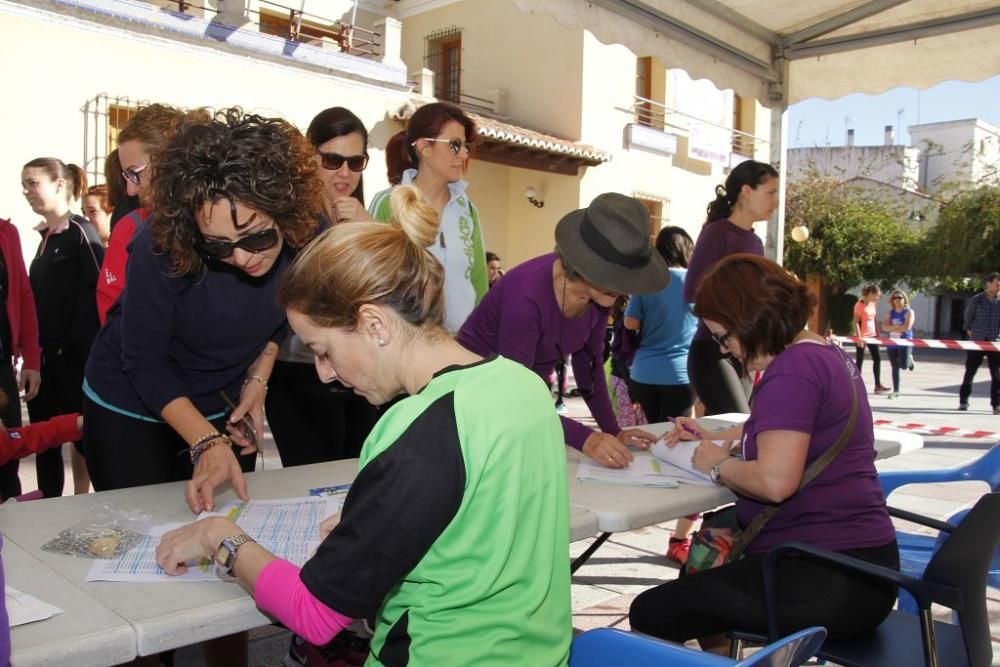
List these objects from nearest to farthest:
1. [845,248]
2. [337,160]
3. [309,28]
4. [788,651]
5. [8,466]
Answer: [788,651] → [337,160] → [8,466] → [309,28] → [845,248]

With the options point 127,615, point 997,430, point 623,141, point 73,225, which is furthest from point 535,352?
point 623,141

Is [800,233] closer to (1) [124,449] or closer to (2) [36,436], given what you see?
(2) [36,436]

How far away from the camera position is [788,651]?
1296mm

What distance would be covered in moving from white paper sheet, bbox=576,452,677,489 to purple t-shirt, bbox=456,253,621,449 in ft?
0.45

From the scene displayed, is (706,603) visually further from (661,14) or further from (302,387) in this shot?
(661,14)

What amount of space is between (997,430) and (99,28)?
412 inches

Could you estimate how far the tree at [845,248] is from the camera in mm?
25969

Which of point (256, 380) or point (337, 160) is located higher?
point (337, 160)

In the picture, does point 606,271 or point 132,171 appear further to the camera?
point 132,171

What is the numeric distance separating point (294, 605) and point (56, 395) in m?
3.48

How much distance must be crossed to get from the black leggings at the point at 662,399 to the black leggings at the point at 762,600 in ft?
7.64

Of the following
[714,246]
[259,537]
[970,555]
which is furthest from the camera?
[714,246]

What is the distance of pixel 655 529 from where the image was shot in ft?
15.7

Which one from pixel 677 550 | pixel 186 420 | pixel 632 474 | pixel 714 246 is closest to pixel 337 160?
pixel 186 420
